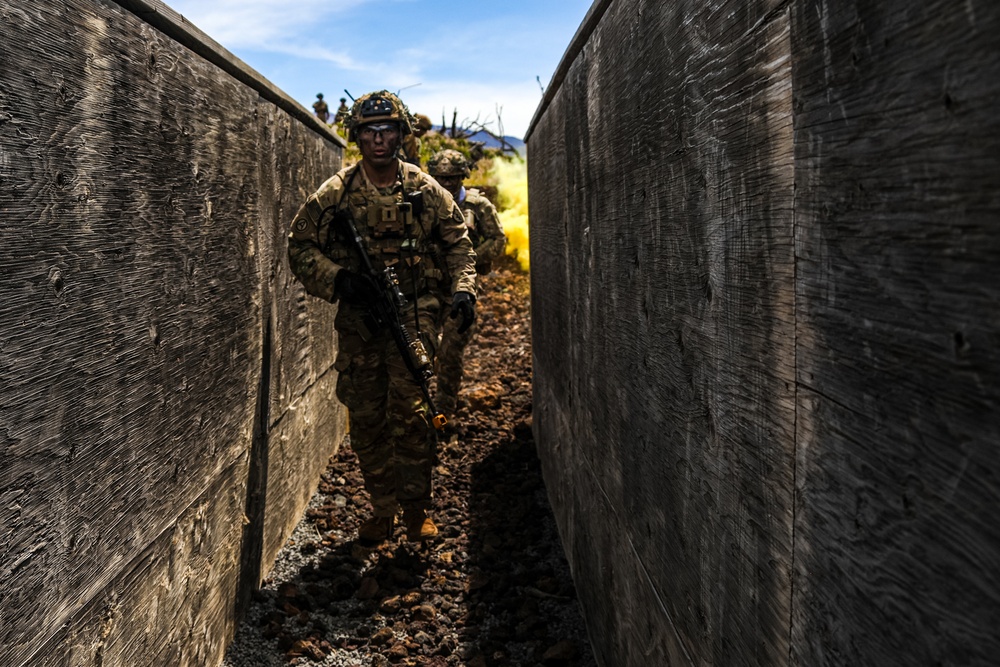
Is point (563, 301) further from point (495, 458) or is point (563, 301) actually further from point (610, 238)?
point (495, 458)

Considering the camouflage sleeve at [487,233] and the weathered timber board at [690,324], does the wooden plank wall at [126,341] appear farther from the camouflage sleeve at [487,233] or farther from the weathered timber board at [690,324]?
the camouflage sleeve at [487,233]

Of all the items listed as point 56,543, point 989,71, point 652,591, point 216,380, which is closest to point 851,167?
point 989,71

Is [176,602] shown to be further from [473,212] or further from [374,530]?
[473,212]

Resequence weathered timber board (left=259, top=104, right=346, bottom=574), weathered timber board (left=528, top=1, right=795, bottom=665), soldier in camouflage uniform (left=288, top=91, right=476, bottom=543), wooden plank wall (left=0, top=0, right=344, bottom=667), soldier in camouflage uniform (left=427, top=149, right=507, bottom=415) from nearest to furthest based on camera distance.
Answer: weathered timber board (left=528, top=1, right=795, bottom=665) < wooden plank wall (left=0, top=0, right=344, bottom=667) < weathered timber board (left=259, top=104, right=346, bottom=574) < soldier in camouflage uniform (left=288, top=91, right=476, bottom=543) < soldier in camouflage uniform (left=427, top=149, right=507, bottom=415)

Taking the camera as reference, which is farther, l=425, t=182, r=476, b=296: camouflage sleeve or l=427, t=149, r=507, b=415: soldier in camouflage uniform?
l=427, t=149, r=507, b=415: soldier in camouflage uniform

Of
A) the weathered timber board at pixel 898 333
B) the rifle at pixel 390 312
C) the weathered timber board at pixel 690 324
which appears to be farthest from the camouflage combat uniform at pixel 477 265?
the weathered timber board at pixel 898 333

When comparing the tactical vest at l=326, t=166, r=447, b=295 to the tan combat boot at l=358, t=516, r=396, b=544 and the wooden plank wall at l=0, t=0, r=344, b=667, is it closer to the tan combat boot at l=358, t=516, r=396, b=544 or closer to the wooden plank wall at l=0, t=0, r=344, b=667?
the wooden plank wall at l=0, t=0, r=344, b=667

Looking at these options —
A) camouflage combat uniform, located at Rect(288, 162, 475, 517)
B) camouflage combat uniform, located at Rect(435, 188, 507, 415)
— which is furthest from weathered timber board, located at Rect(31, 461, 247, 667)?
camouflage combat uniform, located at Rect(435, 188, 507, 415)

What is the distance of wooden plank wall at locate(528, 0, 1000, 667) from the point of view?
0.82 m

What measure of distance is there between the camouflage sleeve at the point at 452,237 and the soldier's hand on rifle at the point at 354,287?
1.58 feet

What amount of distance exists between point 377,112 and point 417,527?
7.46ft

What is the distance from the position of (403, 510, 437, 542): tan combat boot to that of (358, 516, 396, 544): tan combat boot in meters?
0.11

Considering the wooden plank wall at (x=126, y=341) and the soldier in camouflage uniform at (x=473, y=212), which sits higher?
the soldier in camouflage uniform at (x=473, y=212)

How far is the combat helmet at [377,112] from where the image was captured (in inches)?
181
